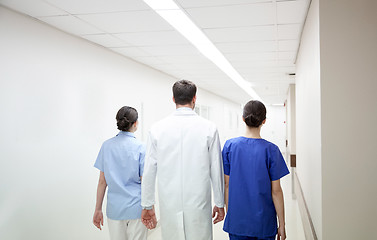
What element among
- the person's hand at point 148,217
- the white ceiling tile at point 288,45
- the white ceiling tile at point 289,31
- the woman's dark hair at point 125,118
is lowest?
the person's hand at point 148,217

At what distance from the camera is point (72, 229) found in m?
3.25

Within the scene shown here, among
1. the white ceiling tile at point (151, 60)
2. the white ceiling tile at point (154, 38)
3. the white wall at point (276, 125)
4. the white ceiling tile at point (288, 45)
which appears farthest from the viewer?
the white wall at point (276, 125)

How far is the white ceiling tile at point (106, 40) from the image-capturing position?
3.41 meters

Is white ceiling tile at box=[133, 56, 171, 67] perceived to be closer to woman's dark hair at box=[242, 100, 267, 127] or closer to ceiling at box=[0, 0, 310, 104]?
ceiling at box=[0, 0, 310, 104]

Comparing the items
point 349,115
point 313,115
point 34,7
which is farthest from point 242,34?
point 34,7

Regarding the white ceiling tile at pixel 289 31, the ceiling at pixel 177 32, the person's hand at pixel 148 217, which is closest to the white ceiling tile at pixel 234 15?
the ceiling at pixel 177 32

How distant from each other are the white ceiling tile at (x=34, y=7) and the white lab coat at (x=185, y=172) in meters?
1.36

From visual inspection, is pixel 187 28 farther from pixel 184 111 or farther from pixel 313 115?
pixel 313 115

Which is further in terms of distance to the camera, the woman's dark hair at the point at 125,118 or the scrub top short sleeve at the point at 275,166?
the woman's dark hair at the point at 125,118

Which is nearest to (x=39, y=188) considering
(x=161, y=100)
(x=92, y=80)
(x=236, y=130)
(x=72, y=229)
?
(x=72, y=229)

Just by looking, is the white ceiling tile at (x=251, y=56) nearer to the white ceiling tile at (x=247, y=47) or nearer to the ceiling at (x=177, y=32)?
the ceiling at (x=177, y=32)

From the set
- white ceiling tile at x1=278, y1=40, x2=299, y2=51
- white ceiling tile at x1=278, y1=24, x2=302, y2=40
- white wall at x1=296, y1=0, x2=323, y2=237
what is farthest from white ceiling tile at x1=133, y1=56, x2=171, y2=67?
white wall at x1=296, y1=0, x2=323, y2=237

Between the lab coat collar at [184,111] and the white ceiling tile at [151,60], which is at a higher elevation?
the white ceiling tile at [151,60]

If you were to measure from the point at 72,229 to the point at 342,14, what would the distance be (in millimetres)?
3086
